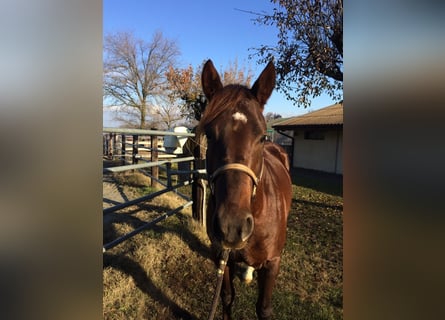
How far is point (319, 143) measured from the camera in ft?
45.4

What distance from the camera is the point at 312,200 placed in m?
7.23

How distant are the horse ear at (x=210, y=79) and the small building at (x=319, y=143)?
10842 millimetres

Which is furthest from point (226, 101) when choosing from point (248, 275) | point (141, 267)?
point (141, 267)

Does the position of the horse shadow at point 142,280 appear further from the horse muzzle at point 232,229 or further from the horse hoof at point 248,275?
the horse muzzle at point 232,229

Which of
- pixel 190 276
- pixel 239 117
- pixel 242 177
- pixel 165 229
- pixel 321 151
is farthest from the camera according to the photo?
pixel 321 151

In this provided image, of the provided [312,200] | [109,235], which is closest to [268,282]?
[109,235]

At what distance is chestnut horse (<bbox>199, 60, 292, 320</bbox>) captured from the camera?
1.35 m

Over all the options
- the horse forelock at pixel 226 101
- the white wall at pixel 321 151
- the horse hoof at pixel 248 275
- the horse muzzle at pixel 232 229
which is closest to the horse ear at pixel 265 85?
the horse forelock at pixel 226 101

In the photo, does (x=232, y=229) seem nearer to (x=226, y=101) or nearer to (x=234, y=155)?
(x=234, y=155)

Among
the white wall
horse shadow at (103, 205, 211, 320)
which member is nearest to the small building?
the white wall

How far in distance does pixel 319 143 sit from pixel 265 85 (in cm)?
1297

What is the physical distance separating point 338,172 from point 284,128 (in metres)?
4.46

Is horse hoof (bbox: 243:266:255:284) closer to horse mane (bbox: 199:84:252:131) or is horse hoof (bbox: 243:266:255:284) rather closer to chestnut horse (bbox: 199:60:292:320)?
chestnut horse (bbox: 199:60:292:320)
